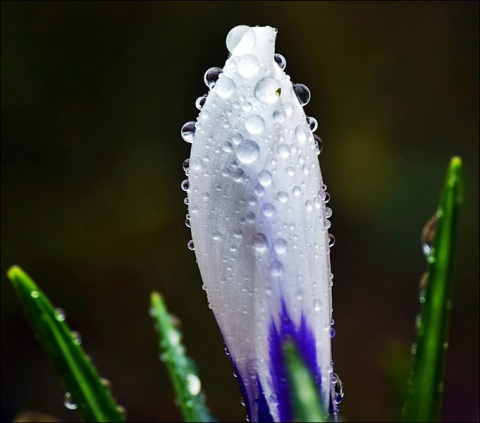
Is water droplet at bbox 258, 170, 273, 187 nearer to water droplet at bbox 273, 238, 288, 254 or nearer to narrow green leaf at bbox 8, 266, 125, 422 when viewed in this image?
water droplet at bbox 273, 238, 288, 254

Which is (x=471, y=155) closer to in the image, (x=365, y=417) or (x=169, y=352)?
(x=365, y=417)

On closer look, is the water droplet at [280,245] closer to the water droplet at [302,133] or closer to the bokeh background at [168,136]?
the water droplet at [302,133]

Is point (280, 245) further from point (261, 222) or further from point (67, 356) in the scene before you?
point (67, 356)

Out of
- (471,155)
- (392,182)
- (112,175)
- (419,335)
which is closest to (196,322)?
(112,175)

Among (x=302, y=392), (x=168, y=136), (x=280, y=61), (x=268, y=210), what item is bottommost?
(x=302, y=392)

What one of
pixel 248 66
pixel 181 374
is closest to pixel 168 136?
pixel 181 374

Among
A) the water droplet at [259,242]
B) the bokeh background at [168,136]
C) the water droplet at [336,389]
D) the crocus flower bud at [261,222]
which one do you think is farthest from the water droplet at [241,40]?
the bokeh background at [168,136]
